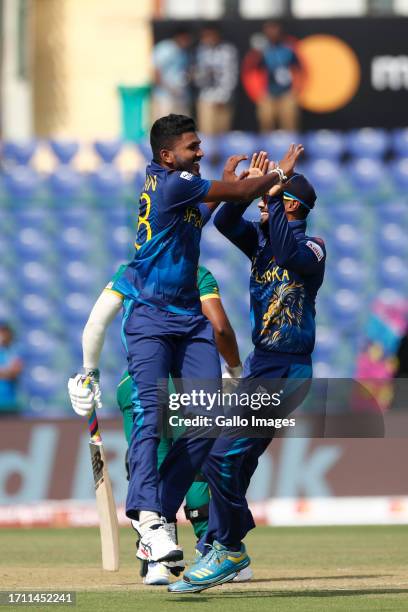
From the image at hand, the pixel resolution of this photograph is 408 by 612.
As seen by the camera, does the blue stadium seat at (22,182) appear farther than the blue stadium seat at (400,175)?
Yes

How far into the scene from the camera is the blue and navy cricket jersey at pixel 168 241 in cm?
636

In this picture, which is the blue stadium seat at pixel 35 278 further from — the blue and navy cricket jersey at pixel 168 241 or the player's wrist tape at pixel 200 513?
the blue and navy cricket jersey at pixel 168 241

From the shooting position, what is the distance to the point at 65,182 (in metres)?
17.3

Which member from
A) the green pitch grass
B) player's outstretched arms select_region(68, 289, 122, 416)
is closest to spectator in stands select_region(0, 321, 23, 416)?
the green pitch grass

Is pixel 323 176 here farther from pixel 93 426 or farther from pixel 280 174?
pixel 280 174

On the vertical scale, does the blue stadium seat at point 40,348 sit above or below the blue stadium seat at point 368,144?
below

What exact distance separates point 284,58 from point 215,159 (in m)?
1.83

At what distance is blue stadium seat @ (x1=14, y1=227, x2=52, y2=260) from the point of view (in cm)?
1728

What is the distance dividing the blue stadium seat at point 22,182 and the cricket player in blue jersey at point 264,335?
10.8 metres

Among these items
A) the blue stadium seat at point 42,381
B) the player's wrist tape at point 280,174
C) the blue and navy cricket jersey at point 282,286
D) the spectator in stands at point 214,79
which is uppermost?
the spectator in stands at point 214,79

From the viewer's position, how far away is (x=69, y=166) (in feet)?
56.7

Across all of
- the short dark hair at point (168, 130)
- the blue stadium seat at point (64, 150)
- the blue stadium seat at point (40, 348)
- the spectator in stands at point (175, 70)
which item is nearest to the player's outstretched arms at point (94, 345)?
the short dark hair at point (168, 130)

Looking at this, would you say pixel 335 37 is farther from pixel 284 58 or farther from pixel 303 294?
pixel 303 294

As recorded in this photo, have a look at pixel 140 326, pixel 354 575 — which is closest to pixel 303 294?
pixel 140 326
